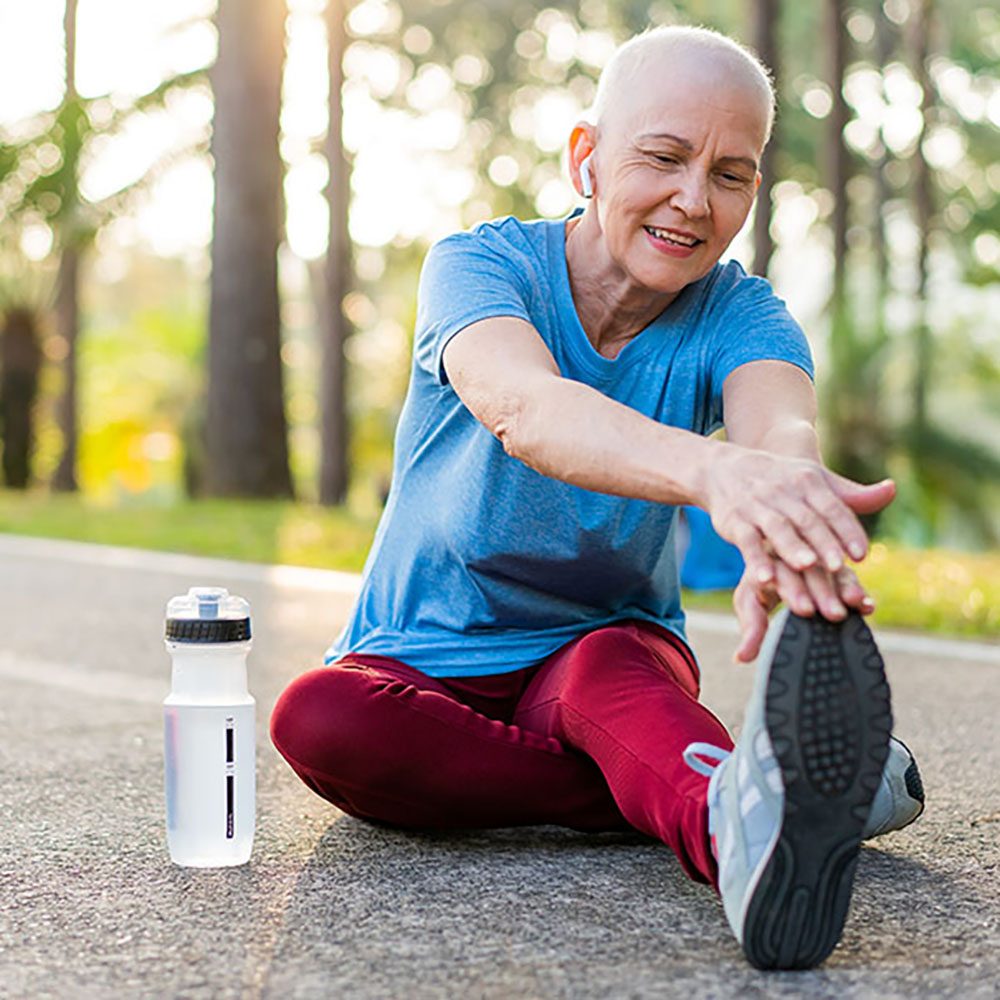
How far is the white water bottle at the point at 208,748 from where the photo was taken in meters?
2.47

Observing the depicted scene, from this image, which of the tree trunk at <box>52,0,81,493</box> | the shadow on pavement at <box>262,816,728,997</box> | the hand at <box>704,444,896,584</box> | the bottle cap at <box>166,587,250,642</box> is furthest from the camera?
the tree trunk at <box>52,0,81,493</box>

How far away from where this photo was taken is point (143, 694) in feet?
13.9

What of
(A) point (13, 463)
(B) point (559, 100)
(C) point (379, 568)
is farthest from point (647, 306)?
(B) point (559, 100)

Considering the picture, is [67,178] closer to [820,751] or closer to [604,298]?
[604,298]

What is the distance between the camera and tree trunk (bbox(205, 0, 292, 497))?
12.0 m

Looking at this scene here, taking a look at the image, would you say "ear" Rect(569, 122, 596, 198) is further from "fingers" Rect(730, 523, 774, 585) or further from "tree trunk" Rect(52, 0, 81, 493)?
"tree trunk" Rect(52, 0, 81, 493)

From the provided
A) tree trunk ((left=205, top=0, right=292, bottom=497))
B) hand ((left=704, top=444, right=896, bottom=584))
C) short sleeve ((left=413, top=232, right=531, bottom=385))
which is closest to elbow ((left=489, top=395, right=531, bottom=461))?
short sleeve ((left=413, top=232, right=531, bottom=385))

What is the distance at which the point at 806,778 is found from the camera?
1.88 m

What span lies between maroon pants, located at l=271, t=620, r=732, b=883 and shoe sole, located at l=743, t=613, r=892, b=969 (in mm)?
497

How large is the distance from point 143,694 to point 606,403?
94.9 inches

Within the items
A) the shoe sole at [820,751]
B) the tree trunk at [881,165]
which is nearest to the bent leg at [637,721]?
the shoe sole at [820,751]

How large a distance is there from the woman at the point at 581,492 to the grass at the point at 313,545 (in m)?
3.21

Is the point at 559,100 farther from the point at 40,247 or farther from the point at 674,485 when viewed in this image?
the point at 674,485

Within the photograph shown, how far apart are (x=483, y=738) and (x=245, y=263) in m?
9.89
